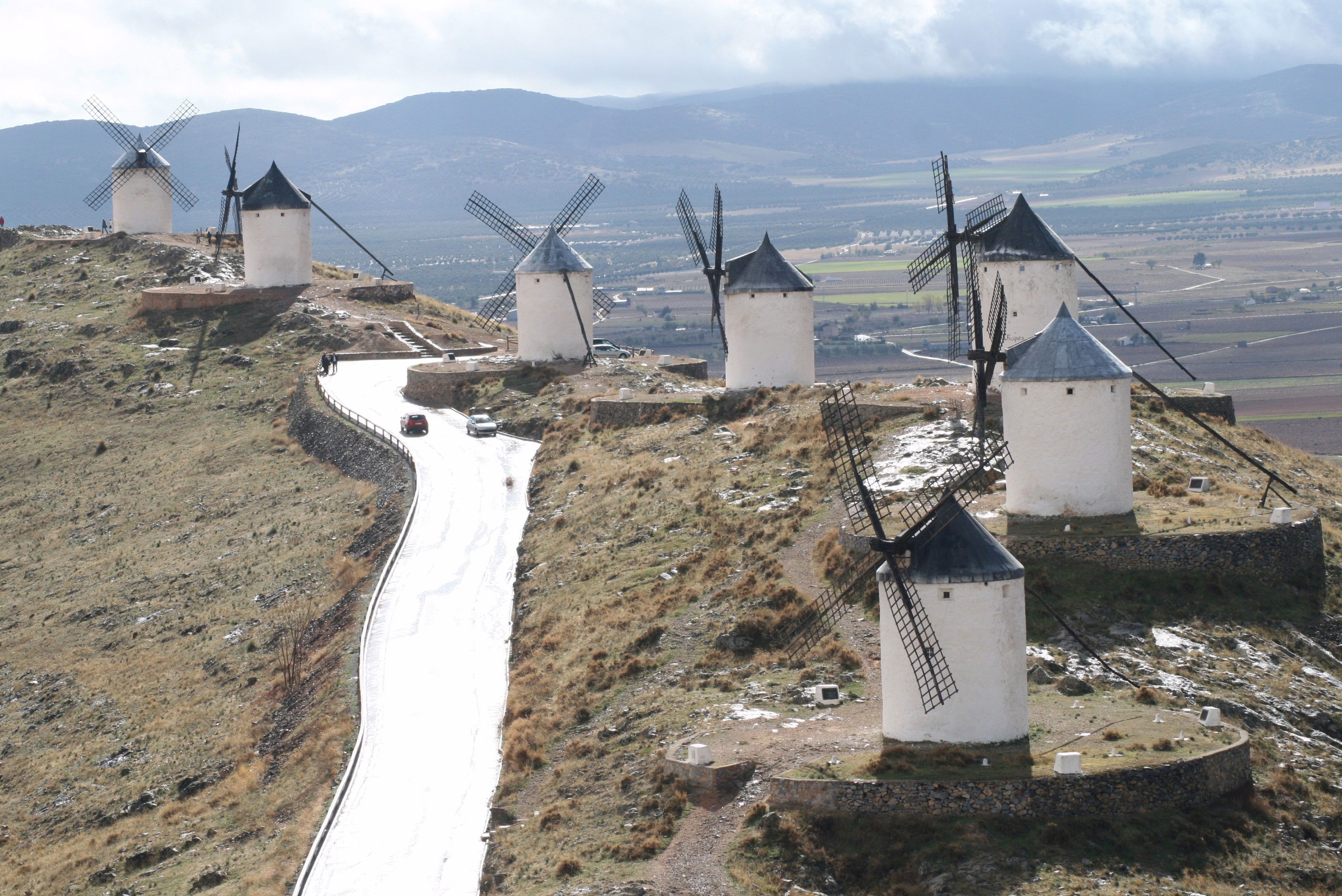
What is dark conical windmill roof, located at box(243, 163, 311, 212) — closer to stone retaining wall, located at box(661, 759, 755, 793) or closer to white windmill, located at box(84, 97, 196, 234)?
white windmill, located at box(84, 97, 196, 234)

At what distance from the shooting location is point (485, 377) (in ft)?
202

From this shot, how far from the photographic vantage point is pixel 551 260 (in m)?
61.8

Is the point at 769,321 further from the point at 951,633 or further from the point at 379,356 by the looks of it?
the point at 951,633

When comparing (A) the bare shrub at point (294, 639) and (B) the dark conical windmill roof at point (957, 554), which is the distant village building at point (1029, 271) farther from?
(A) the bare shrub at point (294, 639)

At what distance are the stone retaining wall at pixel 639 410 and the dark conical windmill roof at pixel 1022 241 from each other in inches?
404

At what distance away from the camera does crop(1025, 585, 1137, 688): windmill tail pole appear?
31109mm

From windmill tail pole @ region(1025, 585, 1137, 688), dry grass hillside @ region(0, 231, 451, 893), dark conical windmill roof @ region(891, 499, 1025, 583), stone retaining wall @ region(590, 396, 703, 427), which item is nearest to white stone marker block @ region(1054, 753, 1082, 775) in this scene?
dark conical windmill roof @ region(891, 499, 1025, 583)

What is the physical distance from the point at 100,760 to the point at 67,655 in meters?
7.72

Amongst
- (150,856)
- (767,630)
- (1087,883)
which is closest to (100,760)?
(150,856)

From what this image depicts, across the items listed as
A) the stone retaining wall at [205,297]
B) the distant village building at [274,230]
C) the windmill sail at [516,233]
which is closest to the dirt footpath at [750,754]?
the windmill sail at [516,233]

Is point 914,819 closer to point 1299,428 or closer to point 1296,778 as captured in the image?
point 1296,778

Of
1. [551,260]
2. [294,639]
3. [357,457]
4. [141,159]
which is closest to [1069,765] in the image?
[294,639]

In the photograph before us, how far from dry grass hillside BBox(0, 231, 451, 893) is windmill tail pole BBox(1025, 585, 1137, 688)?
13248 mm

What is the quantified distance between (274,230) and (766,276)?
31.4 meters
